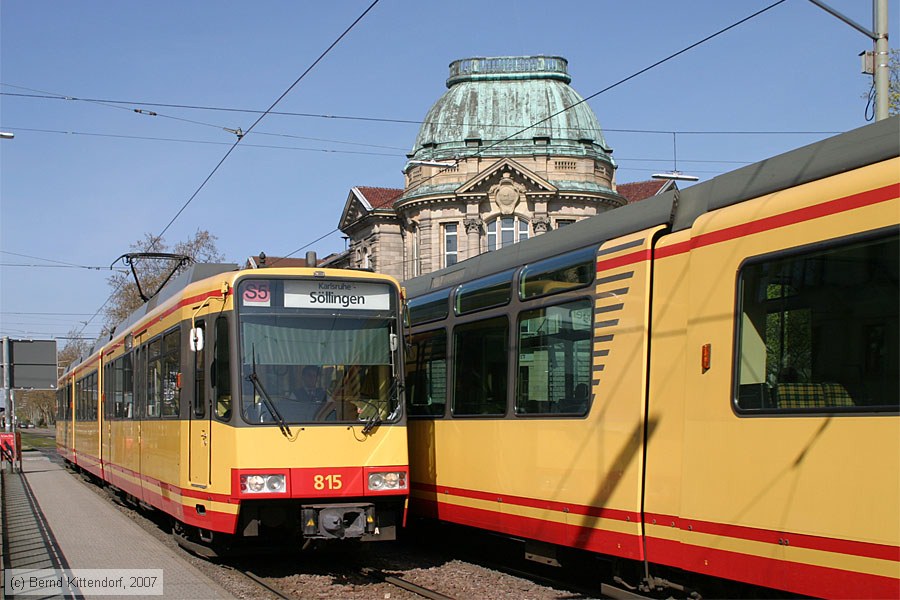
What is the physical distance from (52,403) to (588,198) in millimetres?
94534

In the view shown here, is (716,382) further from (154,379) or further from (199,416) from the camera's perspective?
(154,379)

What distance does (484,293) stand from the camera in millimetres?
11508

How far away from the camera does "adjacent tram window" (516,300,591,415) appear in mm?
9328

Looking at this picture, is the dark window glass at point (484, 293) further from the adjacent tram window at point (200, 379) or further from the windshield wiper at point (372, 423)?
the adjacent tram window at point (200, 379)

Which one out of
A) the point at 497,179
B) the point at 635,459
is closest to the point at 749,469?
the point at 635,459

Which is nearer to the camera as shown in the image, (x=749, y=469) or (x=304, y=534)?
(x=749, y=469)

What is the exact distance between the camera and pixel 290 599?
33.1ft

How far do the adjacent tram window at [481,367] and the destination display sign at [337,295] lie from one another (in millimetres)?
983

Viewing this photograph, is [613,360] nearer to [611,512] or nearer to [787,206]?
[611,512]

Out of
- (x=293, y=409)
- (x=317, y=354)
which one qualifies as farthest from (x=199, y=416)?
(x=317, y=354)

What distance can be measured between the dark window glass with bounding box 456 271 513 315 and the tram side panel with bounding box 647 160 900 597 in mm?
3168

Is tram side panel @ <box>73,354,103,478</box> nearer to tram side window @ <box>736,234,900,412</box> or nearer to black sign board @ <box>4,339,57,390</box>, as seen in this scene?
black sign board @ <box>4,339,57,390</box>

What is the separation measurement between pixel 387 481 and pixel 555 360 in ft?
7.93

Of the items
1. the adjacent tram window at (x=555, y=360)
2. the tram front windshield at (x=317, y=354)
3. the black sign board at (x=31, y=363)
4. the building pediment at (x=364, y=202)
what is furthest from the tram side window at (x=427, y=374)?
the building pediment at (x=364, y=202)
